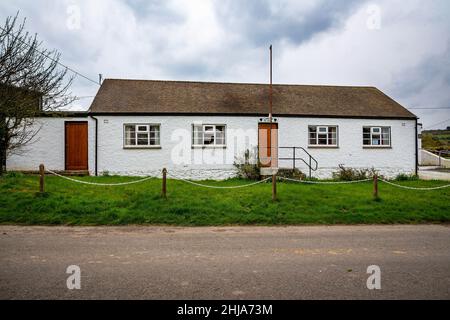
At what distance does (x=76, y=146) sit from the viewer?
1728 centimetres

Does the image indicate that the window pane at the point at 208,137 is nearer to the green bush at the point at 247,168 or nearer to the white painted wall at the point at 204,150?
the white painted wall at the point at 204,150

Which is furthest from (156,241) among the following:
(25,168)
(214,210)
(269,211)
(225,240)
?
(25,168)

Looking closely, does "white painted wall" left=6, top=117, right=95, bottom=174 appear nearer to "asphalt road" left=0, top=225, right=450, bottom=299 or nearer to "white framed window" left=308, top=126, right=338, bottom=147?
"asphalt road" left=0, top=225, right=450, bottom=299

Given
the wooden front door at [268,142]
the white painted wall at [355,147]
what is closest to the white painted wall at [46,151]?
the wooden front door at [268,142]

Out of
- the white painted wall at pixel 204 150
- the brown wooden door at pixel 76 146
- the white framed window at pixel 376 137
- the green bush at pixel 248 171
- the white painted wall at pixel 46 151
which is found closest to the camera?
the green bush at pixel 248 171

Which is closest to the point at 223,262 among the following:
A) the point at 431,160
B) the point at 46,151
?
the point at 46,151

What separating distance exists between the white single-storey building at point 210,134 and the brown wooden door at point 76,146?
2.1 inches

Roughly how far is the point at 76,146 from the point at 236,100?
9.82 m

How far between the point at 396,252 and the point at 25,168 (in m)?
18.7

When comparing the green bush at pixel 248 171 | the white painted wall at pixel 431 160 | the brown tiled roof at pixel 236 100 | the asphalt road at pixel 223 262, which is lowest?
the asphalt road at pixel 223 262

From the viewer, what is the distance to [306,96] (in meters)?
19.5

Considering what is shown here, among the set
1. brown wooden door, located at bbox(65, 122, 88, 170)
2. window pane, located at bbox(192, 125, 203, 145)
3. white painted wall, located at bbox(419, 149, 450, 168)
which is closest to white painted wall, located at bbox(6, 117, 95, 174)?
brown wooden door, located at bbox(65, 122, 88, 170)

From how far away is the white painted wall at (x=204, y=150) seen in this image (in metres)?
16.2
